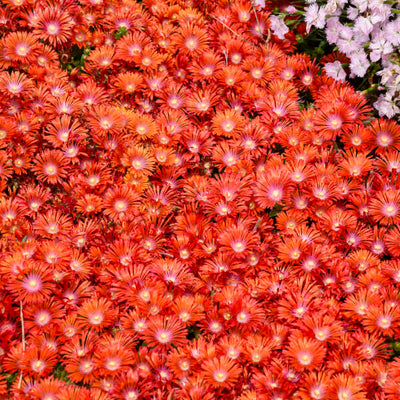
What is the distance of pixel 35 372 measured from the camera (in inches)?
68.2

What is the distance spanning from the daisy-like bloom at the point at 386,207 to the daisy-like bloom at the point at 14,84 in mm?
1586

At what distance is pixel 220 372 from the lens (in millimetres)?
1684

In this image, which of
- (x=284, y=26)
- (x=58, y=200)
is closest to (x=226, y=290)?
(x=58, y=200)

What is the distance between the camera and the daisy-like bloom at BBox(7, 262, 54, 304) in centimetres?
182

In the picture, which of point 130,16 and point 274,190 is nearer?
point 274,190

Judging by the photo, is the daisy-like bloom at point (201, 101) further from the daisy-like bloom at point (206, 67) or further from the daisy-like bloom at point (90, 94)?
the daisy-like bloom at point (90, 94)

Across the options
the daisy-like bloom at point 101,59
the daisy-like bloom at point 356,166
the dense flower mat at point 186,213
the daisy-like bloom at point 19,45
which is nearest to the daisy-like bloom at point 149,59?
the dense flower mat at point 186,213

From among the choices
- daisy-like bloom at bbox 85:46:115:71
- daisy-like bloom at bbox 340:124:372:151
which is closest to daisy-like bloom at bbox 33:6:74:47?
daisy-like bloom at bbox 85:46:115:71

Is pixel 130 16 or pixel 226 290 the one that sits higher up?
pixel 130 16

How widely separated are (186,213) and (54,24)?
1191 millimetres

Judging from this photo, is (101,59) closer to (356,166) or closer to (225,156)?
(225,156)

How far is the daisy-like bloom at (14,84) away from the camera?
2.37 m

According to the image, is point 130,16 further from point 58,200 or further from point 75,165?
point 58,200

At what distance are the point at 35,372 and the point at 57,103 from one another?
3.82 feet
